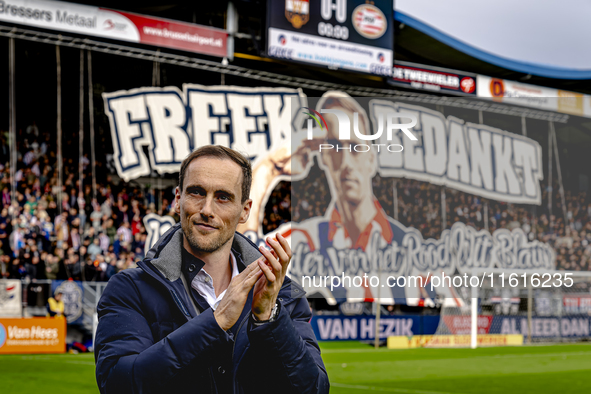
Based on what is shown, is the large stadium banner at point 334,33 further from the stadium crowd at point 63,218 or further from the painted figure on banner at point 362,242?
the stadium crowd at point 63,218

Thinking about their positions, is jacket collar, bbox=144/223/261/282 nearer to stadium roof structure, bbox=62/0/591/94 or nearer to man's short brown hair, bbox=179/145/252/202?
man's short brown hair, bbox=179/145/252/202

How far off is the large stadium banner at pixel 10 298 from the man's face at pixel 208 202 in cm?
1315

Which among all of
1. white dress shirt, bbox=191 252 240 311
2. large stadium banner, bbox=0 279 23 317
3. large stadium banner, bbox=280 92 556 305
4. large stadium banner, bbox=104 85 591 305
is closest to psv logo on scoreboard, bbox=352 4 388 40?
large stadium banner, bbox=104 85 591 305

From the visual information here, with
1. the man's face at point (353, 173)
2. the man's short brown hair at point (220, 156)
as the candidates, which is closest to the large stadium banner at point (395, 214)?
the man's face at point (353, 173)

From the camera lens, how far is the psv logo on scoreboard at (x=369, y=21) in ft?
73.7

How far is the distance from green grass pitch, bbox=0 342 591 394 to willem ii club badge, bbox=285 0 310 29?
32.0ft

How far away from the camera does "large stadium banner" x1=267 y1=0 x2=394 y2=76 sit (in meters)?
21.0

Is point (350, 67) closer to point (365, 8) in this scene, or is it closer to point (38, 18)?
point (365, 8)

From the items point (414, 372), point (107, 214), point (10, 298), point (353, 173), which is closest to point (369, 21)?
point (353, 173)

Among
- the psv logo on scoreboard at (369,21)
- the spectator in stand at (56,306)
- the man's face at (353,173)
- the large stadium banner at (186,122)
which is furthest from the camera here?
the psv logo on scoreboard at (369,21)

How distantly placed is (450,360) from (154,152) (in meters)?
10.2

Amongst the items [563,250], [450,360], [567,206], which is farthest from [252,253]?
[567,206]

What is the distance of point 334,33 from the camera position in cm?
2202

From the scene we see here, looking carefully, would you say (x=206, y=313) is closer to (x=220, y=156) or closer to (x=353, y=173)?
(x=220, y=156)
